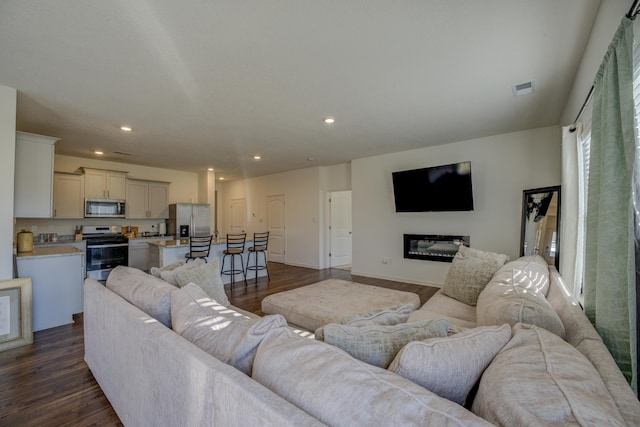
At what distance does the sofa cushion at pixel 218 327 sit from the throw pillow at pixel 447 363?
0.53m

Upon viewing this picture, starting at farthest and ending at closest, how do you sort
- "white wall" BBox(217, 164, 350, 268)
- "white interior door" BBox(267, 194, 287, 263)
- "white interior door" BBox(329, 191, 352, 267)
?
"white interior door" BBox(267, 194, 287, 263) → "white interior door" BBox(329, 191, 352, 267) → "white wall" BBox(217, 164, 350, 268)

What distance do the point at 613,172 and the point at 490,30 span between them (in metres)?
1.24

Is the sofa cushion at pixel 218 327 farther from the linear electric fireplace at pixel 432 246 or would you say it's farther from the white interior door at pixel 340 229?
the white interior door at pixel 340 229

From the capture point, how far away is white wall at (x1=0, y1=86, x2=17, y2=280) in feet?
8.66

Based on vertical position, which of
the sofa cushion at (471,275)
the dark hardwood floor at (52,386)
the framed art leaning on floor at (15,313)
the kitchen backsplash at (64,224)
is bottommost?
the dark hardwood floor at (52,386)

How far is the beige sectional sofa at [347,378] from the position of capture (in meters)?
0.66

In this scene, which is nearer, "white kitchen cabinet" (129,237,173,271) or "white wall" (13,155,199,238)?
"white wall" (13,155,199,238)

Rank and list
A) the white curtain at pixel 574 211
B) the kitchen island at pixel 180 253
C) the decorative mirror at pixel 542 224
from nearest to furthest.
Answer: the white curtain at pixel 574 211, the decorative mirror at pixel 542 224, the kitchen island at pixel 180 253

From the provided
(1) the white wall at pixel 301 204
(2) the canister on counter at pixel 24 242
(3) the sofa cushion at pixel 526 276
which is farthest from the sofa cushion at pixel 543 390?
(1) the white wall at pixel 301 204

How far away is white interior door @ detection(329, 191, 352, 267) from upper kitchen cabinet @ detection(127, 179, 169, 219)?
413 cm

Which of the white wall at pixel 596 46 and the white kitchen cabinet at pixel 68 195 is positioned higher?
the white wall at pixel 596 46

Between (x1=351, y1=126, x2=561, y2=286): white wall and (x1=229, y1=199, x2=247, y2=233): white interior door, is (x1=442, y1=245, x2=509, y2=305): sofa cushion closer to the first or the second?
(x1=351, y1=126, x2=561, y2=286): white wall

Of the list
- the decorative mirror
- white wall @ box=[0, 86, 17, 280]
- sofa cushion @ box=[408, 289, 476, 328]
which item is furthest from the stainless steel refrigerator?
the decorative mirror

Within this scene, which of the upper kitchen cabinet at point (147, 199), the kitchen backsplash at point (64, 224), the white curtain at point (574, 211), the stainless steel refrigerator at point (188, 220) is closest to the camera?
the white curtain at point (574, 211)
